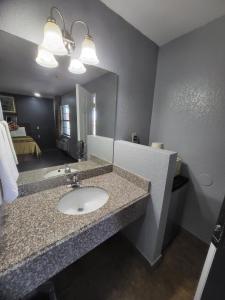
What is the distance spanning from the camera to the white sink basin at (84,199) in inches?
41.3

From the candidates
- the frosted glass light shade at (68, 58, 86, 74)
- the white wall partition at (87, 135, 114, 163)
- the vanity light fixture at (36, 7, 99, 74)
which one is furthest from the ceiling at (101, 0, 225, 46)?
the white wall partition at (87, 135, 114, 163)

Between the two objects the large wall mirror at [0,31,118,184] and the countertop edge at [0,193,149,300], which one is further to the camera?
the large wall mirror at [0,31,118,184]

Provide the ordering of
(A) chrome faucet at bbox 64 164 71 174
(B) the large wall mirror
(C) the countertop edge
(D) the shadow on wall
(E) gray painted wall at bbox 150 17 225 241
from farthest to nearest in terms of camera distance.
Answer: (D) the shadow on wall → (E) gray painted wall at bbox 150 17 225 241 → (A) chrome faucet at bbox 64 164 71 174 → (B) the large wall mirror → (C) the countertop edge

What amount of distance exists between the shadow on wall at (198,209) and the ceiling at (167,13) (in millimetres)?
1470

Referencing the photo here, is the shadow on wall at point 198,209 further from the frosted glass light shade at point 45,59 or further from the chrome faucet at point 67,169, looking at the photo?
the frosted glass light shade at point 45,59

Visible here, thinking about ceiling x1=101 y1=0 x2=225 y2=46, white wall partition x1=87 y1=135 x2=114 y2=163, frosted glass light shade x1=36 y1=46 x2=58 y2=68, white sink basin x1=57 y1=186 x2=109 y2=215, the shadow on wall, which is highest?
ceiling x1=101 y1=0 x2=225 y2=46

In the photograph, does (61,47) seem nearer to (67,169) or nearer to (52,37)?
(52,37)

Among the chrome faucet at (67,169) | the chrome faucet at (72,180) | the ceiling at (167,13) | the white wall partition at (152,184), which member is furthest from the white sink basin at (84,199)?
the ceiling at (167,13)

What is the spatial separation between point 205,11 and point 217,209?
75.1 inches

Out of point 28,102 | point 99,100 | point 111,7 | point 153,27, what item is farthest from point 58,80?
point 153,27

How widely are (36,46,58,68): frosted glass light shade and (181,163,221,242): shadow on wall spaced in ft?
5.58

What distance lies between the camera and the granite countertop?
1.79ft

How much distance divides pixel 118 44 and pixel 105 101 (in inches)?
21.5

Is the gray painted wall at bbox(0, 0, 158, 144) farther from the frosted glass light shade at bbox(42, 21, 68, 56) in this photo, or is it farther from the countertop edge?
the countertop edge
